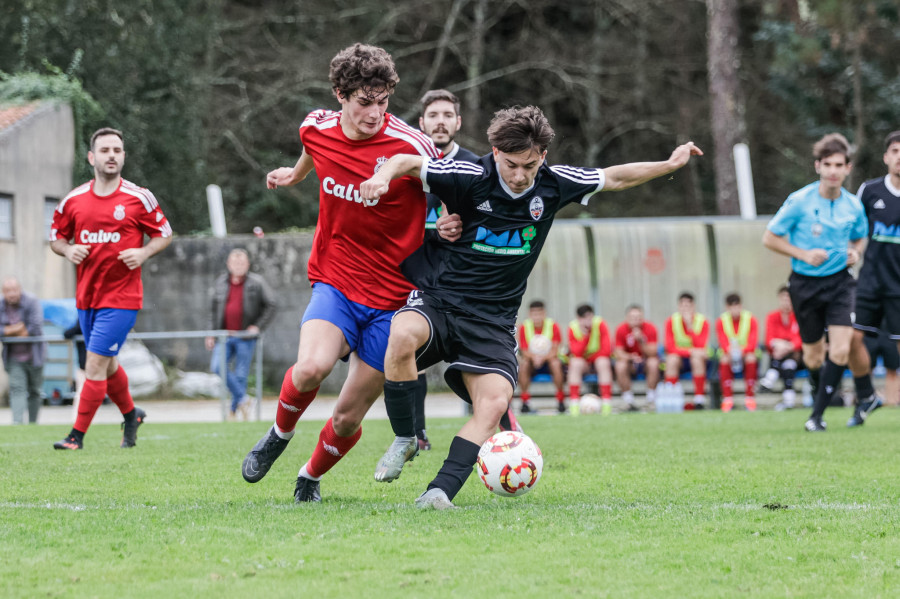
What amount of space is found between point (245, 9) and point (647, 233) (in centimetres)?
1554

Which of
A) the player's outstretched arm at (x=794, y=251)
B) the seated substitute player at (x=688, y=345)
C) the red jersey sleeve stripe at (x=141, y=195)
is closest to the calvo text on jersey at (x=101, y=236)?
the red jersey sleeve stripe at (x=141, y=195)

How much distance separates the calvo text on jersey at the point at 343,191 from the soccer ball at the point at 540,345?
10818 mm

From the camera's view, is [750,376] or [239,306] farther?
[750,376]

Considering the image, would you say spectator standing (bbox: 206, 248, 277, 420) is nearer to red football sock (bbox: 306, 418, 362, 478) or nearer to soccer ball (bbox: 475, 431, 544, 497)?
red football sock (bbox: 306, 418, 362, 478)

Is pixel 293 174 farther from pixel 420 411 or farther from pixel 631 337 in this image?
pixel 631 337

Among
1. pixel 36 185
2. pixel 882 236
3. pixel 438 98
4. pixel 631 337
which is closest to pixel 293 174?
pixel 438 98

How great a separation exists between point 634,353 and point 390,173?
39.1 feet

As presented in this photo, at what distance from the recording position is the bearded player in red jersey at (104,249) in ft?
28.4

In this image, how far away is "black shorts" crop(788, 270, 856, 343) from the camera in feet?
31.3

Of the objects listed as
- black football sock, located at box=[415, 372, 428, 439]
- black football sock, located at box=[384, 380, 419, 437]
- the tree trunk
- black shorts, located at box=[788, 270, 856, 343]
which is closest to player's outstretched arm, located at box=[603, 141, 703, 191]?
black football sock, located at box=[384, 380, 419, 437]

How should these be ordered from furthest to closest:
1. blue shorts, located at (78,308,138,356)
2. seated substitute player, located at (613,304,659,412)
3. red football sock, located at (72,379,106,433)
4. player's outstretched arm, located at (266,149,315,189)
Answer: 1. seated substitute player, located at (613,304,659,412)
2. red football sock, located at (72,379,106,433)
3. blue shorts, located at (78,308,138,356)
4. player's outstretched arm, located at (266,149,315,189)

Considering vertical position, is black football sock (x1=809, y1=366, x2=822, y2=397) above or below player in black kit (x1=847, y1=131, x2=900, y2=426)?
below

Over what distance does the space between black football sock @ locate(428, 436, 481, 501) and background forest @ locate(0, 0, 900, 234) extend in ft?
64.1

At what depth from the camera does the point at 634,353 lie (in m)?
16.7
